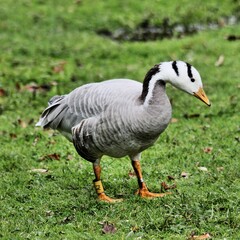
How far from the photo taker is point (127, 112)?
A: 20.9 ft

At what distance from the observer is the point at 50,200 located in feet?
22.9

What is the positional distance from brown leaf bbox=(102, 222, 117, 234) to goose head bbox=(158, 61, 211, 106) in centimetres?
146

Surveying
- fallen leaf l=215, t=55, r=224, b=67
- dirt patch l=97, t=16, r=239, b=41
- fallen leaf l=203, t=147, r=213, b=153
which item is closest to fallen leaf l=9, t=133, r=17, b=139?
fallen leaf l=203, t=147, r=213, b=153

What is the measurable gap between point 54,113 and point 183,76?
5.17ft

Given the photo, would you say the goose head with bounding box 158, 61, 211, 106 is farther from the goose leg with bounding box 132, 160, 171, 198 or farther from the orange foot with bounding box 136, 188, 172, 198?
the orange foot with bounding box 136, 188, 172, 198

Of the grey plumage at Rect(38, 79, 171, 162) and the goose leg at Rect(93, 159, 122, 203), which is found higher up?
the grey plumage at Rect(38, 79, 171, 162)

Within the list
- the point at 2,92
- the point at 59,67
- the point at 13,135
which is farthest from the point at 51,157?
the point at 59,67

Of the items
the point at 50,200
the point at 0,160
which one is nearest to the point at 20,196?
the point at 50,200

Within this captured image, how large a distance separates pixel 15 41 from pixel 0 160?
5.72m

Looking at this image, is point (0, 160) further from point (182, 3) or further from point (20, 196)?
point (182, 3)

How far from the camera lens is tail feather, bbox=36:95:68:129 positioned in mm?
7156

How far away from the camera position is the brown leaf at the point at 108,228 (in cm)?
600

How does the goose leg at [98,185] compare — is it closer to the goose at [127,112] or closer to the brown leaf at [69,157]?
the goose at [127,112]

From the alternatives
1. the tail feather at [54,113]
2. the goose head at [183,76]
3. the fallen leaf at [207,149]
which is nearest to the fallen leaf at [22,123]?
the tail feather at [54,113]
